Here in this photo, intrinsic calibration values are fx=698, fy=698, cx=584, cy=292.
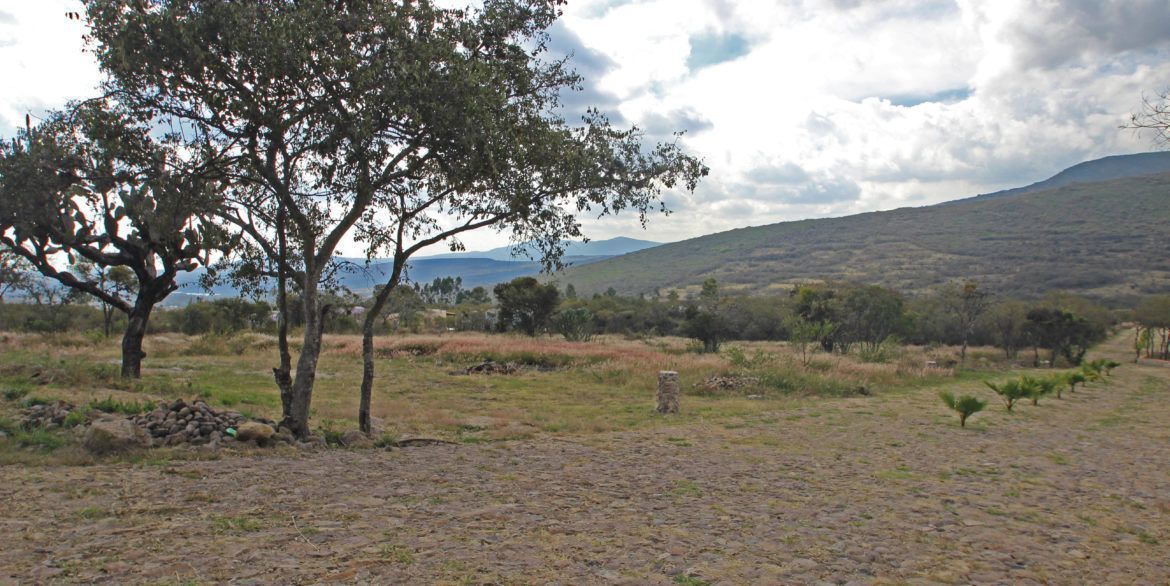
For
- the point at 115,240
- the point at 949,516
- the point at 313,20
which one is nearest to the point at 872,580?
the point at 949,516

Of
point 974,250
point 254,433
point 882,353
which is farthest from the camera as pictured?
point 974,250

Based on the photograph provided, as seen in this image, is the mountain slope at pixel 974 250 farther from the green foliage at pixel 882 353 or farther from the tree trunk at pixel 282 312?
the tree trunk at pixel 282 312

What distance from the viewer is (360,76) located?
8.66 meters

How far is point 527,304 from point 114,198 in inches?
1293

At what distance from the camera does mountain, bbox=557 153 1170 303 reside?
367 feet

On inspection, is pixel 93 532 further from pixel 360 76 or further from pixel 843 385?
pixel 843 385

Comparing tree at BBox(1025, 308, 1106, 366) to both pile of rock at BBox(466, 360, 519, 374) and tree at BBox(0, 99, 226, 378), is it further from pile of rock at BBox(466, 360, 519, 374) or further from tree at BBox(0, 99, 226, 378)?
tree at BBox(0, 99, 226, 378)

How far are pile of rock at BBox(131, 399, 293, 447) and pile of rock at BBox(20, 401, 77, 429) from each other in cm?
112

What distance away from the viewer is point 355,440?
11312 millimetres

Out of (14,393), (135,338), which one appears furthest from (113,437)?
(135,338)

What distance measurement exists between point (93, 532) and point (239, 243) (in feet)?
21.8

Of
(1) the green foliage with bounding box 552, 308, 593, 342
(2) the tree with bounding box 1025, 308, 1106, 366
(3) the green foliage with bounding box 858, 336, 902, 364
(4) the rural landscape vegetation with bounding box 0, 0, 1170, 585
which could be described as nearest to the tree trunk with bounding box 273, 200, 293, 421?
(4) the rural landscape vegetation with bounding box 0, 0, 1170, 585

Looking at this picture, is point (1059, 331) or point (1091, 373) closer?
point (1091, 373)

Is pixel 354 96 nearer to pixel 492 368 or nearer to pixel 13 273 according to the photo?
pixel 492 368
